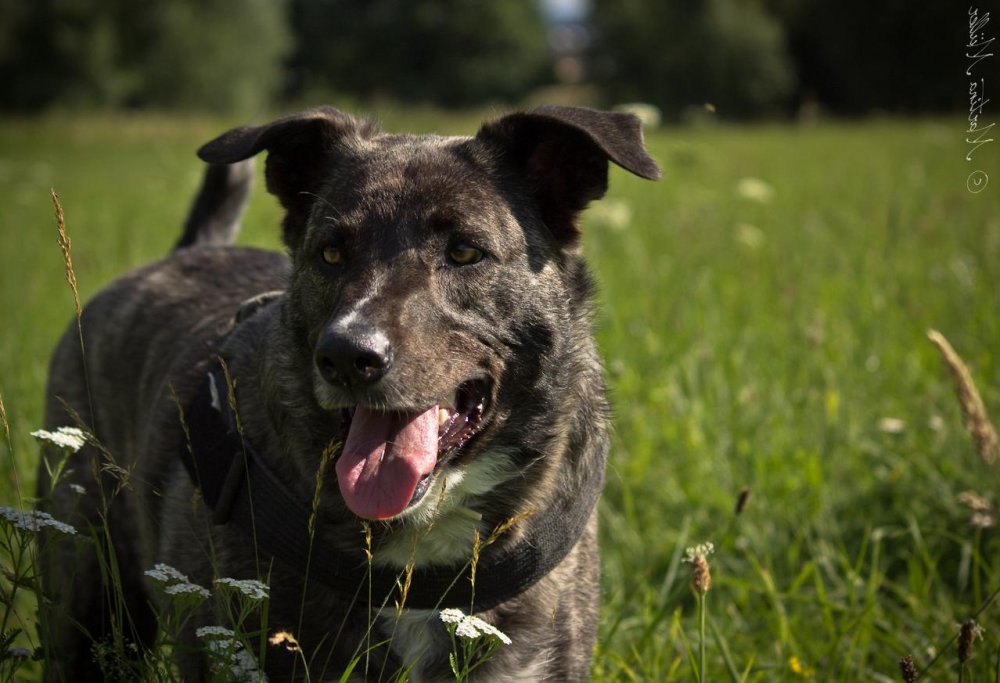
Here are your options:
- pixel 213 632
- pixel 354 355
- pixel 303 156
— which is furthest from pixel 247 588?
pixel 303 156

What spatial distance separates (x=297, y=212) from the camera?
2779 millimetres

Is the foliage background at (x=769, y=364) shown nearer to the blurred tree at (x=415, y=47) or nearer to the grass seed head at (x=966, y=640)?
the grass seed head at (x=966, y=640)

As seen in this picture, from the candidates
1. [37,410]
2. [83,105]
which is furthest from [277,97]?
[37,410]

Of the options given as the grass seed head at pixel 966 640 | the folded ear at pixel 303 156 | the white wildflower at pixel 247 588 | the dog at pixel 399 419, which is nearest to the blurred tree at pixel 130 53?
the folded ear at pixel 303 156

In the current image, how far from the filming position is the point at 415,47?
5406 cm

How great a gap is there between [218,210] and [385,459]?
2221 mm

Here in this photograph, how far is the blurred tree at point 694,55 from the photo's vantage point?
110 ft

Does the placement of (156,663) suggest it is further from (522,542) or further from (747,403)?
(747,403)

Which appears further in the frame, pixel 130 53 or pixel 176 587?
pixel 130 53

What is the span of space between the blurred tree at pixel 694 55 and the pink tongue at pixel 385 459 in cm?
2953

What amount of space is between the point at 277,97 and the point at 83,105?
12.5m

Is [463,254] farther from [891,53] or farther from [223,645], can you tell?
[891,53]

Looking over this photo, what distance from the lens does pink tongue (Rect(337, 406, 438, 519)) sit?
2.10m

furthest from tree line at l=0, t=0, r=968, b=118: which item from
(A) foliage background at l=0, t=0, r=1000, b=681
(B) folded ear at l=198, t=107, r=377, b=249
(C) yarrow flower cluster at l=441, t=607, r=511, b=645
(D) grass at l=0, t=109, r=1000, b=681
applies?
(C) yarrow flower cluster at l=441, t=607, r=511, b=645
